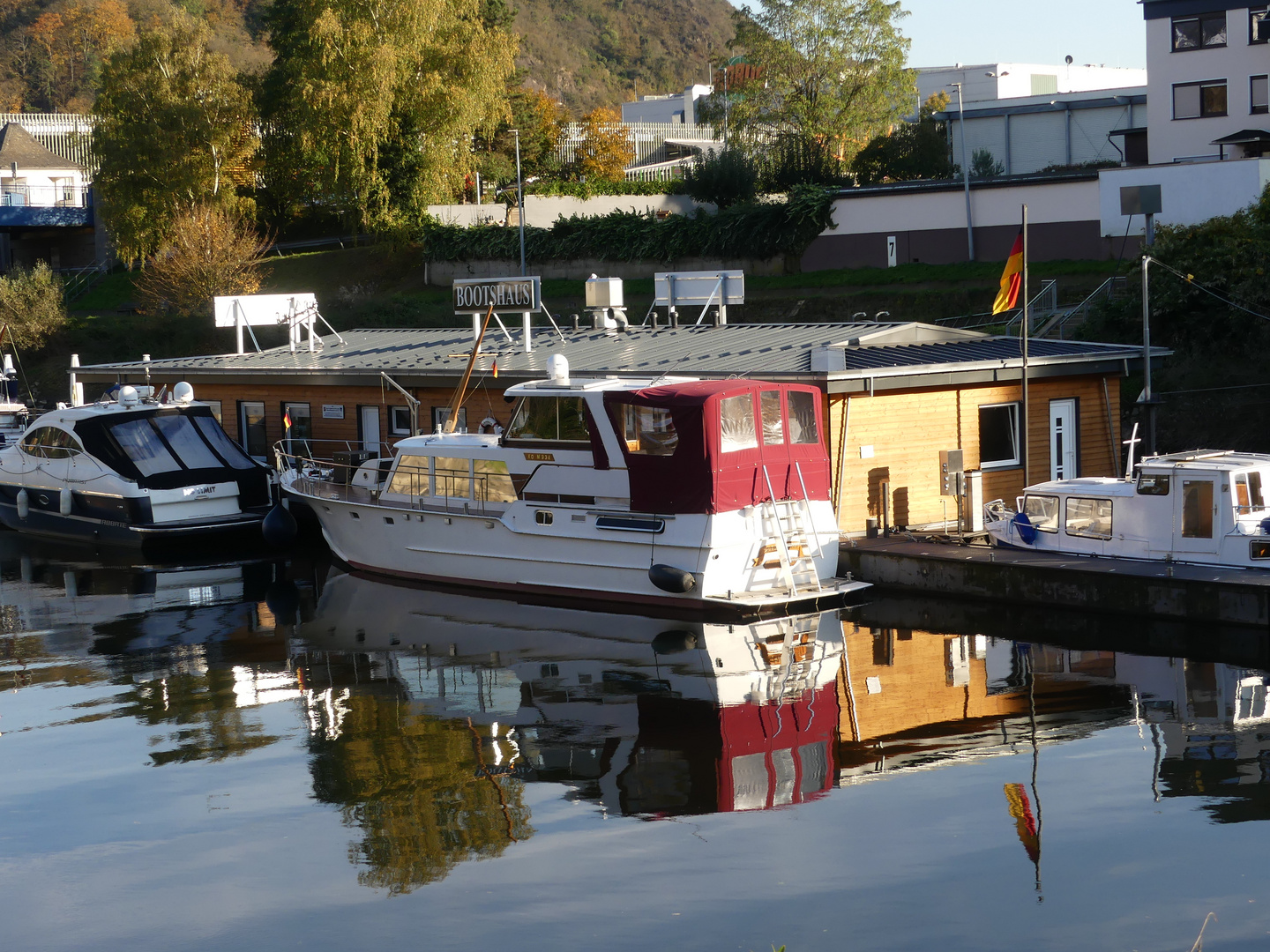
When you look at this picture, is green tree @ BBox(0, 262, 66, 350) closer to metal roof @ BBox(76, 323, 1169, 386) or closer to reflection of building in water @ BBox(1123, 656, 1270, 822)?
metal roof @ BBox(76, 323, 1169, 386)

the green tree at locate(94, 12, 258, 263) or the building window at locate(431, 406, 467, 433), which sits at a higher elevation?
the green tree at locate(94, 12, 258, 263)

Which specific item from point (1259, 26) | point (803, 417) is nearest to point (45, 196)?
point (1259, 26)

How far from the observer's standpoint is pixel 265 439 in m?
29.8

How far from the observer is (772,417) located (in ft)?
63.5

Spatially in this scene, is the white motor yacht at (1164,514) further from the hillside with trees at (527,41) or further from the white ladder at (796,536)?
the hillside with trees at (527,41)

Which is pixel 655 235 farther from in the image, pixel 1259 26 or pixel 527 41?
pixel 527 41

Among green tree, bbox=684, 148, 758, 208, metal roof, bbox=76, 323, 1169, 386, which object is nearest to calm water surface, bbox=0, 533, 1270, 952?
metal roof, bbox=76, 323, 1169, 386

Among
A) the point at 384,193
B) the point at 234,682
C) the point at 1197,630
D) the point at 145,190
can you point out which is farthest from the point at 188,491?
the point at 145,190

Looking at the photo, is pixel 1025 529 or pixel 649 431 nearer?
pixel 649 431

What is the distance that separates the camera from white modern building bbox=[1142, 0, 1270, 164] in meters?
45.0

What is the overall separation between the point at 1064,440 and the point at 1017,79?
2678 inches

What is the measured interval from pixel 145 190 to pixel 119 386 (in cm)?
3024

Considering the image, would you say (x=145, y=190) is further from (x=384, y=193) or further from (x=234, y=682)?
(x=234, y=682)

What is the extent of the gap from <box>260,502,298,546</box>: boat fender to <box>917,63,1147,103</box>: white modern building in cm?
6381
